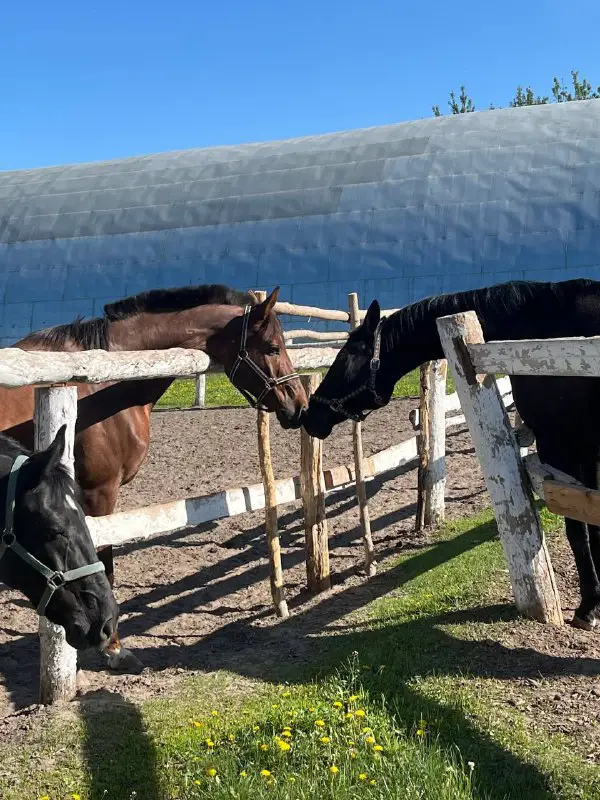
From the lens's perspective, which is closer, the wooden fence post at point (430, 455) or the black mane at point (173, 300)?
the black mane at point (173, 300)

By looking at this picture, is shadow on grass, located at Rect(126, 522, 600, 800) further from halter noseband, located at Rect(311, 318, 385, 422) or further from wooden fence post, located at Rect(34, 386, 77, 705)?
halter noseband, located at Rect(311, 318, 385, 422)

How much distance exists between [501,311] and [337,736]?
2639 mm

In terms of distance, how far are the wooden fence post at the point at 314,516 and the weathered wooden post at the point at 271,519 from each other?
33 centimetres

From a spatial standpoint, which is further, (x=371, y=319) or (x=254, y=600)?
(x=254, y=600)

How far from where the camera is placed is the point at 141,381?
559cm

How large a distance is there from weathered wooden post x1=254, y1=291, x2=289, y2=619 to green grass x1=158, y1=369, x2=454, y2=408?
27.6 feet

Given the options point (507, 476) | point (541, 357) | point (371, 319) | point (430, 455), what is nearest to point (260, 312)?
point (371, 319)

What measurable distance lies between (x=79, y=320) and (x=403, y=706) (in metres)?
3.26

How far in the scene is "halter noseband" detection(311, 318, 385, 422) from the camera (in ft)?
17.8

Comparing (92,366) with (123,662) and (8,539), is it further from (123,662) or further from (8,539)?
(123,662)

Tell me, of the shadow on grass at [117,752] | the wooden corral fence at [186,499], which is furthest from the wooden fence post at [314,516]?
the shadow on grass at [117,752]

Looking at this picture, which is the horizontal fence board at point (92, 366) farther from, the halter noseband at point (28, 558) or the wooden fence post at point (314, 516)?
the wooden fence post at point (314, 516)

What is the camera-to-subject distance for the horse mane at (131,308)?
5.50 meters

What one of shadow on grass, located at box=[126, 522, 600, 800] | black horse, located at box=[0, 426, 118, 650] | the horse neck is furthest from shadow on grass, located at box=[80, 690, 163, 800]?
the horse neck
